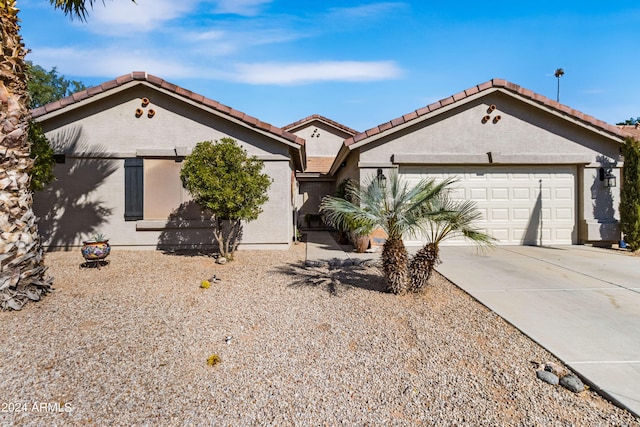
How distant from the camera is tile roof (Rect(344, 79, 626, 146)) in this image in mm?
9172

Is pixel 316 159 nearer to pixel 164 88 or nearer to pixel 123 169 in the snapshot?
pixel 164 88

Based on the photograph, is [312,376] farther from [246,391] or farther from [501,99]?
[501,99]

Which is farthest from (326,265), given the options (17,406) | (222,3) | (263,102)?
(263,102)

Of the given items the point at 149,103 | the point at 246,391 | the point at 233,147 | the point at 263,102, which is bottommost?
the point at 246,391

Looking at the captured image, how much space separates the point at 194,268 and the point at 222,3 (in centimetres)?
686

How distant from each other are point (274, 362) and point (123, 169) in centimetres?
813

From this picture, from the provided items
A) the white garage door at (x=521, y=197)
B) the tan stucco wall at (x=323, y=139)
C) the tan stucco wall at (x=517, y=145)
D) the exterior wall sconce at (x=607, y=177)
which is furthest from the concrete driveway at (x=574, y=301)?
the tan stucco wall at (x=323, y=139)

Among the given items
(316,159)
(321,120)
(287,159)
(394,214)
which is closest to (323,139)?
(321,120)

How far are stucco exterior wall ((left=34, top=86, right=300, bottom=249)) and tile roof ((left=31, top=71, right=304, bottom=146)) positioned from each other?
28 centimetres

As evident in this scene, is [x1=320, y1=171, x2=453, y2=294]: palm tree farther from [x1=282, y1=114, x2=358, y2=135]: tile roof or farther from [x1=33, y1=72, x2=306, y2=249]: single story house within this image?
[x1=282, y1=114, x2=358, y2=135]: tile roof

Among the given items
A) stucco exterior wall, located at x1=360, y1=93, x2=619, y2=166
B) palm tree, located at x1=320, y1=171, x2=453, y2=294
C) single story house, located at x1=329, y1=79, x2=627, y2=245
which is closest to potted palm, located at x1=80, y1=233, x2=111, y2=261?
palm tree, located at x1=320, y1=171, x2=453, y2=294

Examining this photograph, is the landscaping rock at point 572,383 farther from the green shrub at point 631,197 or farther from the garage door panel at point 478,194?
the green shrub at point 631,197

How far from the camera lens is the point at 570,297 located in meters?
5.04

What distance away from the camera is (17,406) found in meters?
2.59
